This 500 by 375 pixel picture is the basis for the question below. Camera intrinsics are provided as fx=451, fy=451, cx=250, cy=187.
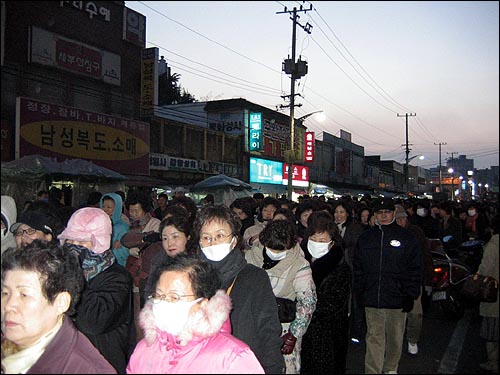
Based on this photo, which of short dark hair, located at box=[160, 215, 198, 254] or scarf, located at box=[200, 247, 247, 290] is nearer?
scarf, located at box=[200, 247, 247, 290]

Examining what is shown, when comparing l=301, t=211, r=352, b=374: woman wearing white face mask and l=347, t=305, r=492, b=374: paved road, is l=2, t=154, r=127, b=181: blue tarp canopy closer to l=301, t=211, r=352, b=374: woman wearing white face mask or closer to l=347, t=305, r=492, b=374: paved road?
l=301, t=211, r=352, b=374: woman wearing white face mask

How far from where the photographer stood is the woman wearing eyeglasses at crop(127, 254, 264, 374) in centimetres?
200

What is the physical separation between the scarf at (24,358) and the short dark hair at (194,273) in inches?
22.6

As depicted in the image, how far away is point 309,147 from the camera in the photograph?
1302 inches

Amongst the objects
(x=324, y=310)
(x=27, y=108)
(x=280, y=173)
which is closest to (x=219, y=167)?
(x=280, y=173)

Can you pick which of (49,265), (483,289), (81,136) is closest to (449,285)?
(483,289)

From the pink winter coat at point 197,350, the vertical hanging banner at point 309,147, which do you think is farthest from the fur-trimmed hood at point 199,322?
the vertical hanging banner at point 309,147

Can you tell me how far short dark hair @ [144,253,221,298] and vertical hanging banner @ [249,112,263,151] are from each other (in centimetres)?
2433

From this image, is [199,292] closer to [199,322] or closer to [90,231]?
[199,322]

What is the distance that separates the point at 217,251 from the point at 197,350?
3.92 ft

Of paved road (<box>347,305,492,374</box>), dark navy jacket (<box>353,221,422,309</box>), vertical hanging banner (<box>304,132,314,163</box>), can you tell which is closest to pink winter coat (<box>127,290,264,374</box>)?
dark navy jacket (<box>353,221,422,309</box>)

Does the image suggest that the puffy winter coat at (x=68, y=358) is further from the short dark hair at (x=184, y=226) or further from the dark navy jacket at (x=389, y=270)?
the dark navy jacket at (x=389, y=270)

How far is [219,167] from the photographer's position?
24344mm

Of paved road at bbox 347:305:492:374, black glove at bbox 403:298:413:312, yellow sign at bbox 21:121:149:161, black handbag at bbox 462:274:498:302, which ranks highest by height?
yellow sign at bbox 21:121:149:161
